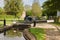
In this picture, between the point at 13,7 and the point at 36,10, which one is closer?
the point at 13,7

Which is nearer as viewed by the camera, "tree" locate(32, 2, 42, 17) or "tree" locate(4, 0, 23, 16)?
"tree" locate(4, 0, 23, 16)

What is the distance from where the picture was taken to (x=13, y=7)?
56.8 m

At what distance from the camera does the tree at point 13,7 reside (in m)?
56.2

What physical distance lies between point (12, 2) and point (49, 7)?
25.5 m

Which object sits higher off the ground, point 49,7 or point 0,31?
point 49,7

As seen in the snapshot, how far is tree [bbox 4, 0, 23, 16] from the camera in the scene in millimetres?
56188

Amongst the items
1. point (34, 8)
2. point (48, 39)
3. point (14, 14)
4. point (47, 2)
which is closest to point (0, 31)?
point (48, 39)

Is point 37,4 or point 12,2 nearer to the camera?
point 12,2

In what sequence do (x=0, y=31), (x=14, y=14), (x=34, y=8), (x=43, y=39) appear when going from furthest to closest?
(x=34, y=8)
(x=14, y=14)
(x=0, y=31)
(x=43, y=39)

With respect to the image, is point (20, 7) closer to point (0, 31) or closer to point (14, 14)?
point (14, 14)

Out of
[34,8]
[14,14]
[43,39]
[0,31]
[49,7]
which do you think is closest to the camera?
[43,39]

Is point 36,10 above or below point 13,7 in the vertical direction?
below

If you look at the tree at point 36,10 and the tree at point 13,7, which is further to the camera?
the tree at point 36,10

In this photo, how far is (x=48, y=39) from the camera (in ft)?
44.1
